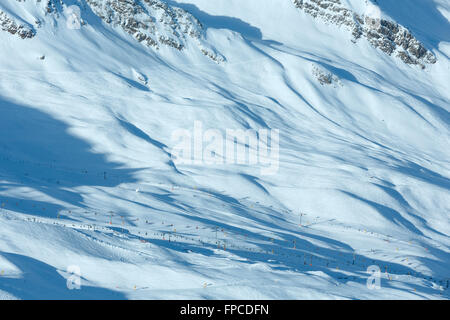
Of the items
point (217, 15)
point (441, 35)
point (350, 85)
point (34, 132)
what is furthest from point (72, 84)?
point (441, 35)

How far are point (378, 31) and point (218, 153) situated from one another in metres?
57.5

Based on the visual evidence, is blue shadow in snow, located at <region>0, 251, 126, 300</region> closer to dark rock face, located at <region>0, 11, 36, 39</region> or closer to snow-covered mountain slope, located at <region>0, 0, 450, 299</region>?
snow-covered mountain slope, located at <region>0, 0, 450, 299</region>

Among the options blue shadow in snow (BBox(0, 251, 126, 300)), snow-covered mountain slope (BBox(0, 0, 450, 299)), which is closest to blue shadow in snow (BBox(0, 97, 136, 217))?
snow-covered mountain slope (BBox(0, 0, 450, 299))

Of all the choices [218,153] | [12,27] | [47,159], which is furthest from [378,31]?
[47,159]

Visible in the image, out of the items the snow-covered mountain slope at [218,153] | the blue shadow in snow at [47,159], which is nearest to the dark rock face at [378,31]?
the snow-covered mountain slope at [218,153]

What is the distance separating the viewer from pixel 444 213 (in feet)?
161

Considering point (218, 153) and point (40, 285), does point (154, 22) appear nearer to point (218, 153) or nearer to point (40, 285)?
point (218, 153)

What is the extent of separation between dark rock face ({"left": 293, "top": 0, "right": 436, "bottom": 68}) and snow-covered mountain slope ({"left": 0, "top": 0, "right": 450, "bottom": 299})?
1.36 feet

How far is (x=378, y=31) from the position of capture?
9962cm

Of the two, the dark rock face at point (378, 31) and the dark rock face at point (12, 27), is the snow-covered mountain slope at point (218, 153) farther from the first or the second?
the dark rock face at point (378, 31)

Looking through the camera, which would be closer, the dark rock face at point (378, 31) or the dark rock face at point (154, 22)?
the dark rock face at point (154, 22)

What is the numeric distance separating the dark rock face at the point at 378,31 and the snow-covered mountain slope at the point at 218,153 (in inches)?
16.3

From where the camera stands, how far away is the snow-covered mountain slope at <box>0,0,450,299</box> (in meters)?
20.7

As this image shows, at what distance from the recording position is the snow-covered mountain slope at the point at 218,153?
67.9ft
